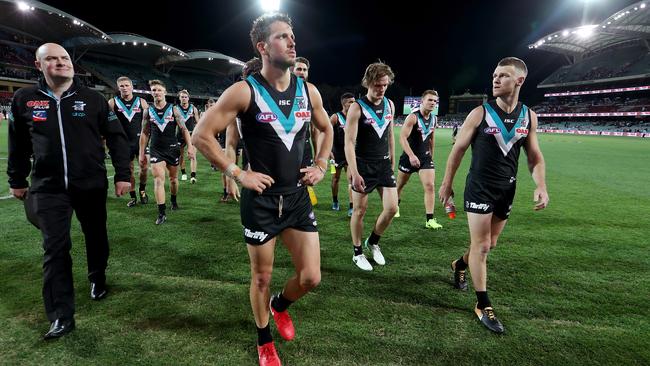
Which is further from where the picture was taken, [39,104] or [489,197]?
[489,197]

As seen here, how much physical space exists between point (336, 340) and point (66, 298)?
91.9 inches

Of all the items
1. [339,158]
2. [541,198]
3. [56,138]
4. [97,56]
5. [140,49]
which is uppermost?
[140,49]

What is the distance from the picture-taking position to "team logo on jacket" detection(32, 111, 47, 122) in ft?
10.2

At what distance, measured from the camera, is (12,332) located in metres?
3.08

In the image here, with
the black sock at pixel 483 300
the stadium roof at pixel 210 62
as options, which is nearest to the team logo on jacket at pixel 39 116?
the black sock at pixel 483 300

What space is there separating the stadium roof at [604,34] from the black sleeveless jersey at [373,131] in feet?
177

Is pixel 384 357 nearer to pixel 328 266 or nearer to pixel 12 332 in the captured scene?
pixel 328 266

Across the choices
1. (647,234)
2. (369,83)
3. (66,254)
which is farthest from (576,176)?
(66,254)

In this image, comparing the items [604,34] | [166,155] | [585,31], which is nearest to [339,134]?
[166,155]

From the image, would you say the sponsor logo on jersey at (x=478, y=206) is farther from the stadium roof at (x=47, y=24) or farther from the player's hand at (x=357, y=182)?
the stadium roof at (x=47, y=24)

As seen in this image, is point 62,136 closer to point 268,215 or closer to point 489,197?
point 268,215

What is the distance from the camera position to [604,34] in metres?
53.3

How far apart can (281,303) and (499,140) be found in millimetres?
2465

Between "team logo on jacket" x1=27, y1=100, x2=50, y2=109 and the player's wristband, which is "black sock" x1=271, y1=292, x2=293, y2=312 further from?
"team logo on jacket" x1=27, y1=100, x2=50, y2=109
